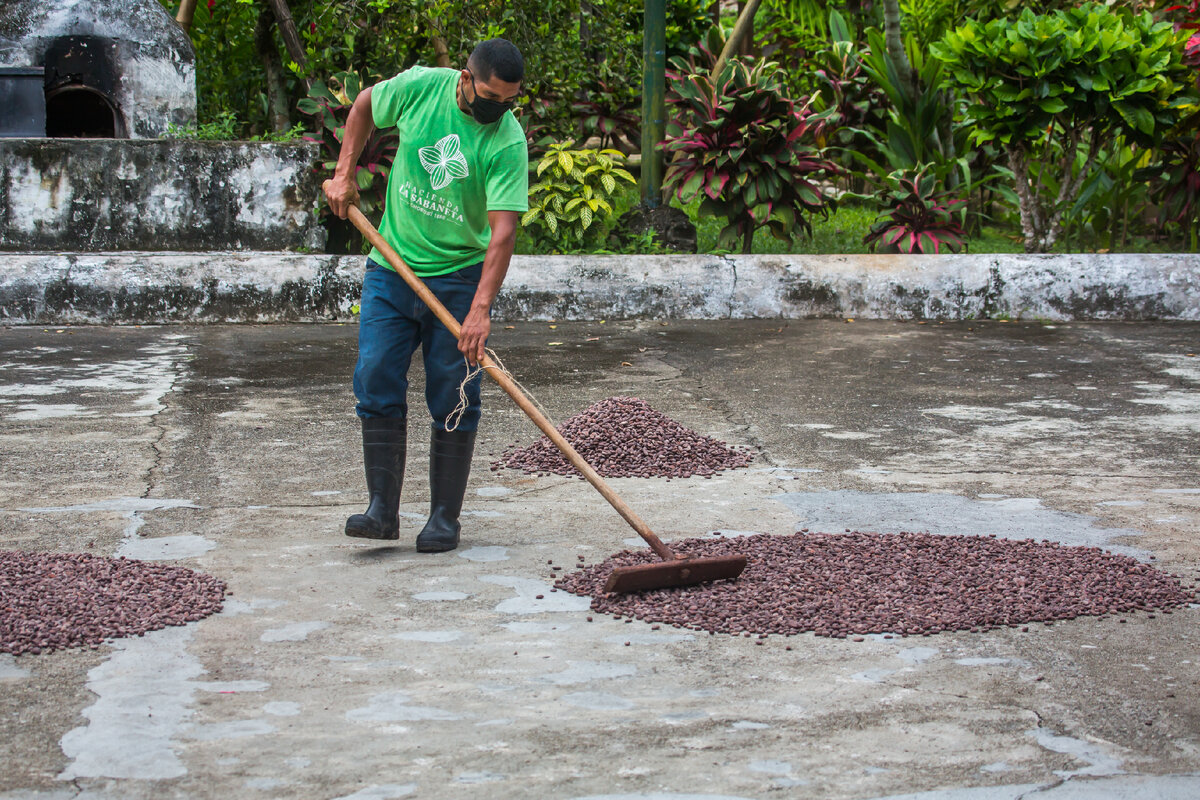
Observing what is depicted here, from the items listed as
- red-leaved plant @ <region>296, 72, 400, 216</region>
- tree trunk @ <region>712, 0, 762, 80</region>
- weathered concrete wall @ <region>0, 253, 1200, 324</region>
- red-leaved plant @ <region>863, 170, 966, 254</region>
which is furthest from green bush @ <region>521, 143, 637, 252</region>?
red-leaved plant @ <region>863, 170, 966, 254</region>

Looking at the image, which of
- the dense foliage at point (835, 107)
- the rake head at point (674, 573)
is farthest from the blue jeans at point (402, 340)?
the dense foliage at point (835, 107)

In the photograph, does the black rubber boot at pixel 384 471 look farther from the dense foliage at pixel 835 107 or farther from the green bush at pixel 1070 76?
the green bush at pixel 1070 76

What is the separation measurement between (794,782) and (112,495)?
2.77m

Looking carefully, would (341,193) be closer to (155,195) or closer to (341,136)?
(341,136)

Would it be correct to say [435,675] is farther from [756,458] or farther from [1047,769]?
[756,458]

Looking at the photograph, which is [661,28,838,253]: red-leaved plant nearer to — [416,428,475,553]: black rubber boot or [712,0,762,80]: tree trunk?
[712,0,762,80]: tree trunk

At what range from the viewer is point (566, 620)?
121 inches

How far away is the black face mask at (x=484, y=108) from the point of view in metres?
3.50

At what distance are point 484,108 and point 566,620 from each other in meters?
1.43

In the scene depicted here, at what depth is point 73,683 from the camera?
2.61m

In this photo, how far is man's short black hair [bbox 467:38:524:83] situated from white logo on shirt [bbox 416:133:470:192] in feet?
0.72

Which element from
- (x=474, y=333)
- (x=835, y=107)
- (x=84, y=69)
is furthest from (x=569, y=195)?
(x=474, y=333)

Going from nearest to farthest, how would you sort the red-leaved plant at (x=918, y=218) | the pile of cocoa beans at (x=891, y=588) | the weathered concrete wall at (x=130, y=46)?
the pile of cocoa beans at (x=891, y=588), the weathered concrete wall at (x=130, y=46), the red-leaved plant at (x=918, y=218)

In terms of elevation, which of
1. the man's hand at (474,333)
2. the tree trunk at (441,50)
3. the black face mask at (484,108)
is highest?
the tree trunk at (441,50)
